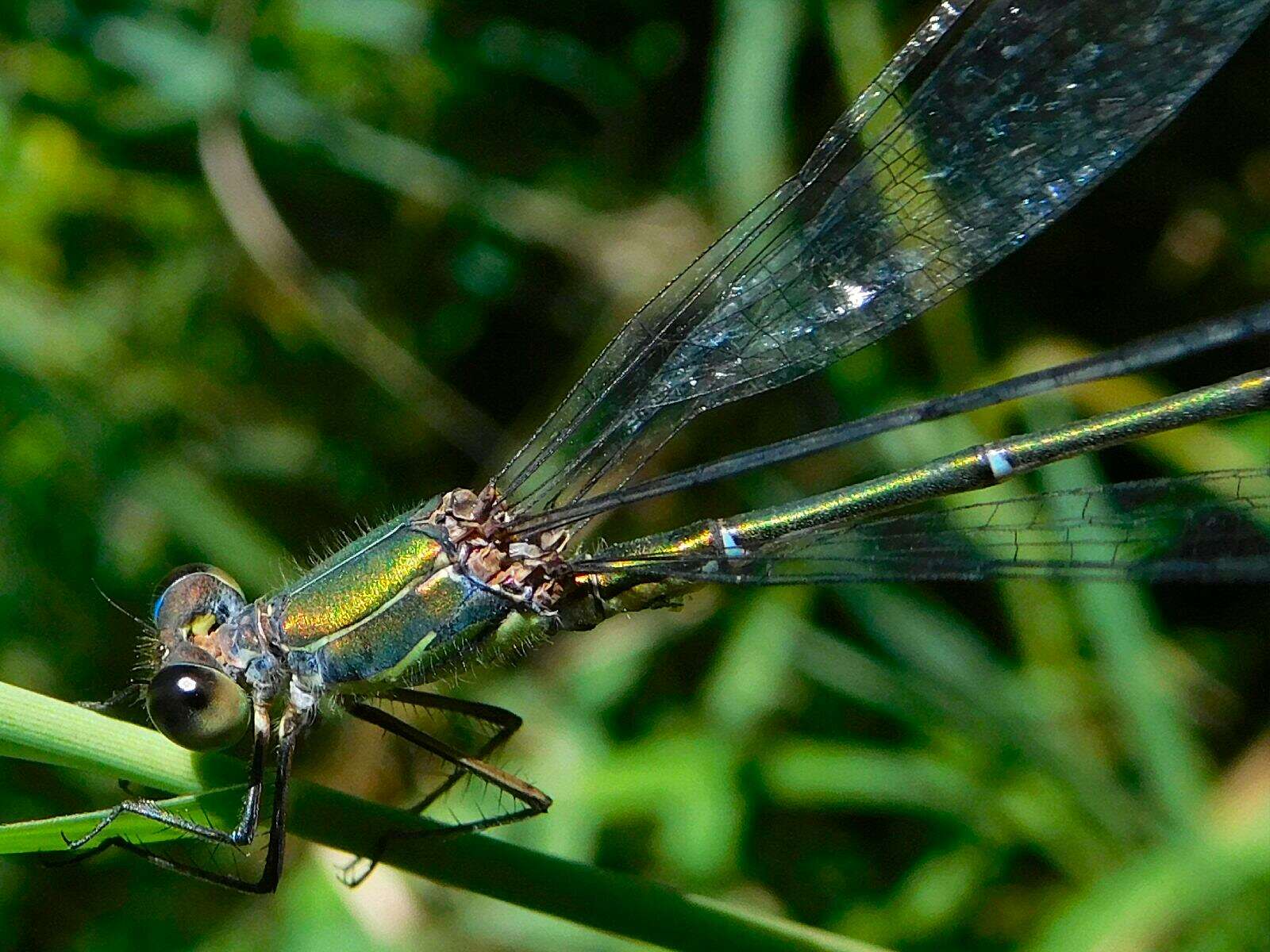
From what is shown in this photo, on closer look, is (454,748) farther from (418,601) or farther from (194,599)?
(194,599)

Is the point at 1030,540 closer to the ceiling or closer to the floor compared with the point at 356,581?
closer to the ceiling

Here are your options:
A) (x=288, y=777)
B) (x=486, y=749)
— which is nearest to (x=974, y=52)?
(x=486, y=749)

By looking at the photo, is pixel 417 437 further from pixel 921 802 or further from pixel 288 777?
pixel 288 777

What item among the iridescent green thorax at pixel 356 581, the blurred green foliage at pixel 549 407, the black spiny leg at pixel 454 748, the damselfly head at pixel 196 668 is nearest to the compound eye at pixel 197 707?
the damselfly head at pixel 196 668

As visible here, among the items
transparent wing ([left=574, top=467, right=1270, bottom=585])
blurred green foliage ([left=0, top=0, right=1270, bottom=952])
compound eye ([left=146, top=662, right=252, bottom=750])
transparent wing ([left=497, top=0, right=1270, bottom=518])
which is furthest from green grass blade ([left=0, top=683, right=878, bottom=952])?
blurred green foliage ([left=0, top=0, right=1270, bottom=952])

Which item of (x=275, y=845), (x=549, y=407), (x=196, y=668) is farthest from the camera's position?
(x=549, y=407)

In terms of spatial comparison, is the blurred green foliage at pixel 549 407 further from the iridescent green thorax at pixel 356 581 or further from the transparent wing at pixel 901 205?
the iridescent green thorax at pixel 356 581

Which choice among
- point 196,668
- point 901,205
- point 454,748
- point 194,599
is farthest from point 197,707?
point 901,205
